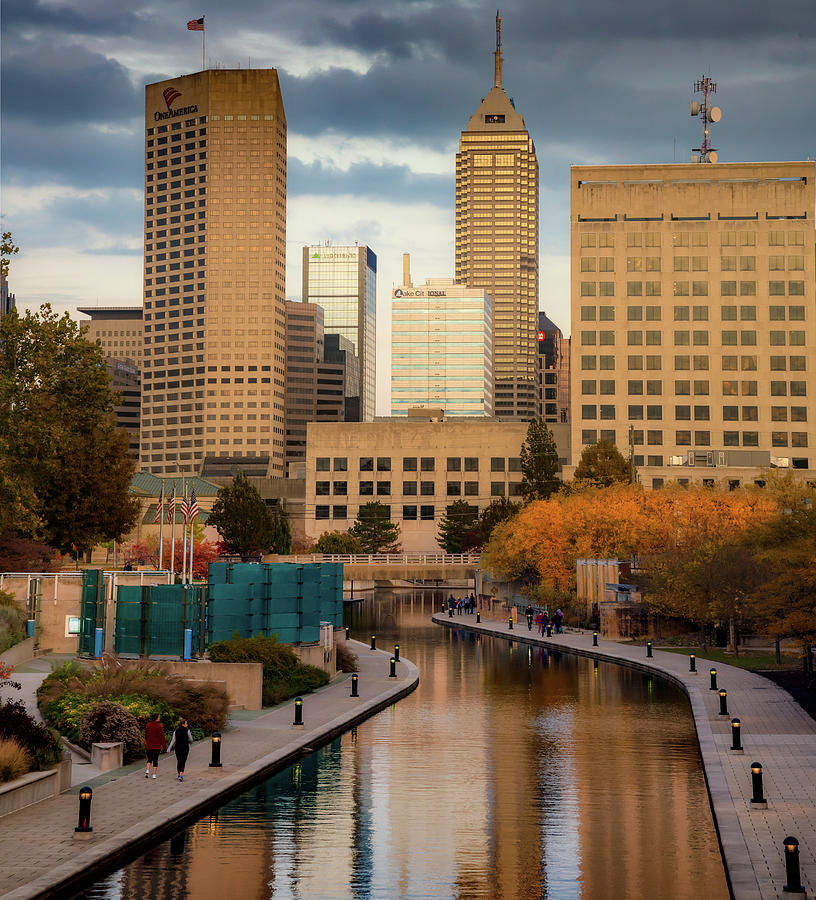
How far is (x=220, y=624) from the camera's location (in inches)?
1694

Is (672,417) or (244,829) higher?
(672,417)

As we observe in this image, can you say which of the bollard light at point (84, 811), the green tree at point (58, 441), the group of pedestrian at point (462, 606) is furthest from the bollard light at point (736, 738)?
the group of pedestrian at point (462, 606)

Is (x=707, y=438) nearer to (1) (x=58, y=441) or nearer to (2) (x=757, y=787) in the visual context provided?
(1) (x=58, y=441)

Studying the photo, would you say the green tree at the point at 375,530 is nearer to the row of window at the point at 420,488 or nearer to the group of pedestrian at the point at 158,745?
the row of window at the point at 420,488

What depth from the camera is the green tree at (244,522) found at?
122125 mm

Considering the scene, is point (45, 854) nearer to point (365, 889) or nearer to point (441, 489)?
point (365, 889)

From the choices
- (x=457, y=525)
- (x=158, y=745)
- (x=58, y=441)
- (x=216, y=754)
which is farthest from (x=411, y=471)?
(x=158, y=745)

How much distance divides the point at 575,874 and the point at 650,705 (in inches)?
891

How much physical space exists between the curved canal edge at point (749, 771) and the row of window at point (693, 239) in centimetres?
13162

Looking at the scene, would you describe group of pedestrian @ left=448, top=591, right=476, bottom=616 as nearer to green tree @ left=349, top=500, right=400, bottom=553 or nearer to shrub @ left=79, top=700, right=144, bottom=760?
green tree @ left=349, top=500, right=400, bottom=553

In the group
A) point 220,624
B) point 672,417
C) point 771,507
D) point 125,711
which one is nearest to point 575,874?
point 125,711

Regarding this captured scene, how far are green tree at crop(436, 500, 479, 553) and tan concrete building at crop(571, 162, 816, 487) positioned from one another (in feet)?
68.3

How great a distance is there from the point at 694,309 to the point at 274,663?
146894 mm

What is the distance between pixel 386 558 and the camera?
14612 cm
